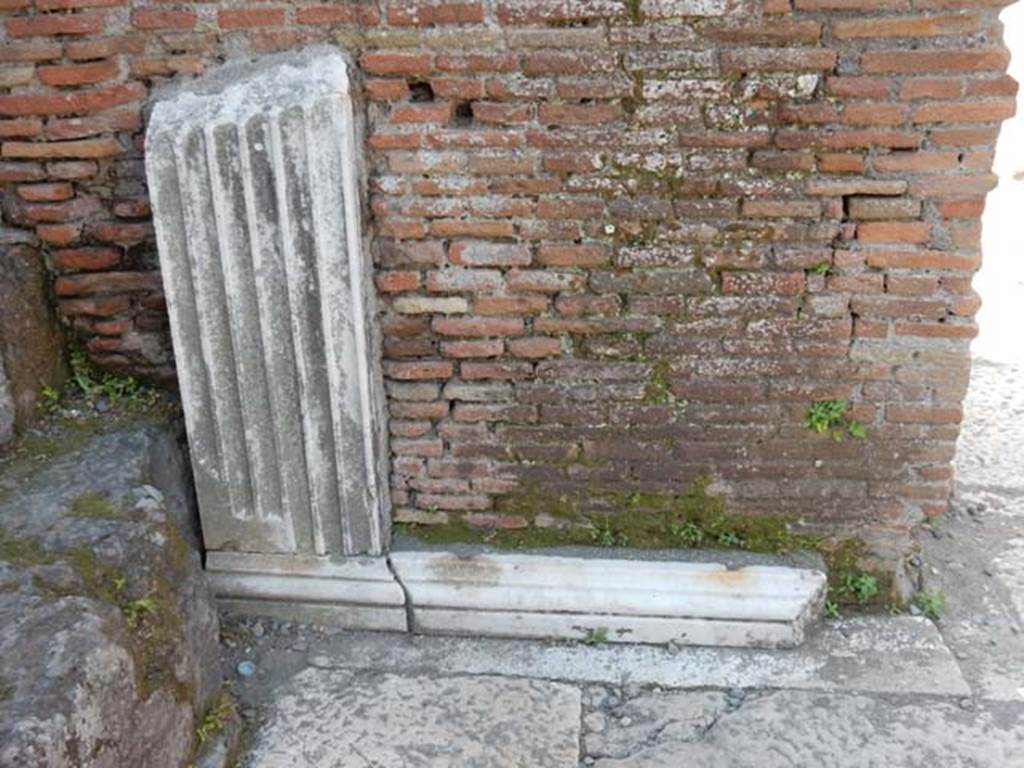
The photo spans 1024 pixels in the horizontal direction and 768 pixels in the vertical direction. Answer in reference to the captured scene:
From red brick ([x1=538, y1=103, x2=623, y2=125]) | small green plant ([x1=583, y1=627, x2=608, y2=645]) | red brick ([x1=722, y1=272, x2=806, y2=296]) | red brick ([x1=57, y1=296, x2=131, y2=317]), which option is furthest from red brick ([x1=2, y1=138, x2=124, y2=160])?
small green plant ([x1=583, y1=627, x2=608, y2=645])

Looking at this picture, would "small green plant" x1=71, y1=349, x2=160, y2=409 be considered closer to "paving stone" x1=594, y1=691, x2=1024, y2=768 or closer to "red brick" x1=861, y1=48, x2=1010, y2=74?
"paving stone" x1=594, y1=691, x2=1024, y2=768

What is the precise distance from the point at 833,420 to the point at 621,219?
871mm

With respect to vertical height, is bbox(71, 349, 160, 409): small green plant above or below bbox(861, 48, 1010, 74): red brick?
below

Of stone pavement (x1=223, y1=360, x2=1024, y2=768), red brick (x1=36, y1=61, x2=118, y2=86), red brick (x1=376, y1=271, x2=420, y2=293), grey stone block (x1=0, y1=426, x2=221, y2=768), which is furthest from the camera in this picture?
red brick (x1=376, y1=271, x2=420, y2=293)

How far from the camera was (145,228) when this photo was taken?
3104 mm

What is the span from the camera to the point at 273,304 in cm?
291

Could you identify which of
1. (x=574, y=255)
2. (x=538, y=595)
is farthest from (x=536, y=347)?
(x=538, y=595)

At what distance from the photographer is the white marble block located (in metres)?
2.76

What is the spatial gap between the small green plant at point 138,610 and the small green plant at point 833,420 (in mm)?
1883

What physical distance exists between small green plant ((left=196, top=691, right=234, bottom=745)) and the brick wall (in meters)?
0.82

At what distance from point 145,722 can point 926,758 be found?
6.46ft

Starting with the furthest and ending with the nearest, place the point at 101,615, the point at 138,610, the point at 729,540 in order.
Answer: the point at 729,540 → the point at 138,610 → the point at 101,615

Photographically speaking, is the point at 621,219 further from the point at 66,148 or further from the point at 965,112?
the point at 66,148

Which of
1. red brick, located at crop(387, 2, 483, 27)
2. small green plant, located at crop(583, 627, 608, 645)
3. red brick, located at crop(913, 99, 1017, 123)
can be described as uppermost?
red brick, located at crop(387, 2, 483, 27)
